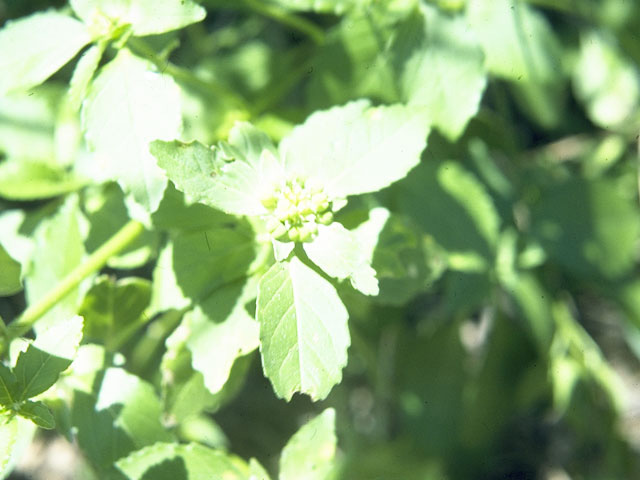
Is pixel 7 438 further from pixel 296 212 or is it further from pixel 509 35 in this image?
pixel 509 35

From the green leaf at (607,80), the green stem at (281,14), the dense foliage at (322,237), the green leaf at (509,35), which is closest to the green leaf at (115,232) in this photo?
the dense foliage at (322,237)

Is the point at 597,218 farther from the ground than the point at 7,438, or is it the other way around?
the point at 7,438

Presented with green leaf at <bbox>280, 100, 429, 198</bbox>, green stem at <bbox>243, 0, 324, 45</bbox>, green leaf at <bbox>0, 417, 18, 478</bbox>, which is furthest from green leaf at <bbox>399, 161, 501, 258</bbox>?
green leaf at <bbox>0, 417, 18, 478</bbox>

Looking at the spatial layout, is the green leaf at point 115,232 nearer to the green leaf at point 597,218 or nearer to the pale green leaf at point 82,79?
the pale green leaf at point 82,79

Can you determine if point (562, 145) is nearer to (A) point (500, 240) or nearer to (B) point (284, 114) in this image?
(A) point (500, 240)

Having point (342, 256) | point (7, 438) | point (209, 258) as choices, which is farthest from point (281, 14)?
point (7, 438)

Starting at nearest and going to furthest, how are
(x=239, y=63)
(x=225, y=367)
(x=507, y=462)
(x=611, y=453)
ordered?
(x=225, y=367) < (x=239, y=63) < (x=611, y=453) < (x=507, y=462)

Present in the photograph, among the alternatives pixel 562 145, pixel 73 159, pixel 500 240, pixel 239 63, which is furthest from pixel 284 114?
pixel 562 145
